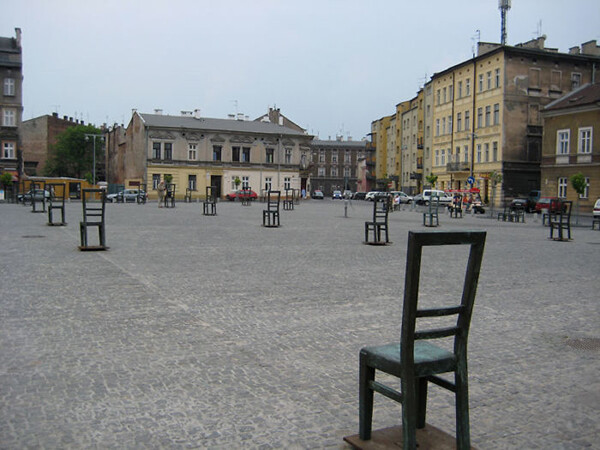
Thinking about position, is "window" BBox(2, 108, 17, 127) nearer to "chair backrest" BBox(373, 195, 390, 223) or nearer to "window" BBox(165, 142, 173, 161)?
"window" BBox(165, 142, 173, 161)

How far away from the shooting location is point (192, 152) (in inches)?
2948

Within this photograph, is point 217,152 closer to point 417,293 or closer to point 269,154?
point 269,154

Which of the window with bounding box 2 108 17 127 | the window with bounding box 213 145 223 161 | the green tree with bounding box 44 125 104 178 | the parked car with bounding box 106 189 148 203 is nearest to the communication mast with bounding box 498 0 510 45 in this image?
the window with bounding box 213 145 223 161

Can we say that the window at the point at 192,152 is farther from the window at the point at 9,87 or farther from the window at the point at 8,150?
the window at the point at 9,87

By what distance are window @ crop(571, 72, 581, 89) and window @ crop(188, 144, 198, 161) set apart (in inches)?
1685

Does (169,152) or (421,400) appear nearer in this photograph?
(421,400)

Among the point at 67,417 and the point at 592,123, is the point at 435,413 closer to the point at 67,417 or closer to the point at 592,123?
the point at 67,417

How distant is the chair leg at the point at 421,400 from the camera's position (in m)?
3.74

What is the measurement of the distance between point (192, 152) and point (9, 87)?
2135 centimetres

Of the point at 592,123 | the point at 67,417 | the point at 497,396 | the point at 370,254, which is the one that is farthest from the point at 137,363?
the point at 592,123

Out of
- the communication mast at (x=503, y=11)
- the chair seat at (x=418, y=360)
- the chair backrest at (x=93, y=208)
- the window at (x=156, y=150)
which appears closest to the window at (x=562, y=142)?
the communication mast at (x=503, y=11)

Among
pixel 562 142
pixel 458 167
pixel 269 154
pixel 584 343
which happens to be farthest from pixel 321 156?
pixel 584 343

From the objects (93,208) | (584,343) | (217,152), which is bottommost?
(584,343)

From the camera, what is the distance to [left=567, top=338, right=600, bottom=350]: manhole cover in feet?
20.7
